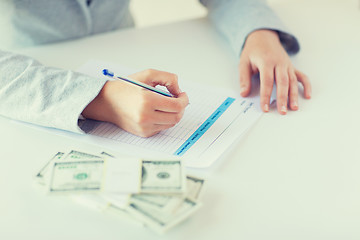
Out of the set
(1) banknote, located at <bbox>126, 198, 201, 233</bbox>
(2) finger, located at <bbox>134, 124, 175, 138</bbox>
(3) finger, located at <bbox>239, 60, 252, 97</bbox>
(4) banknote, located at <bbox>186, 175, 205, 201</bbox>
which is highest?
(3) finger, located at <bbox>239, 60, 252, 97</bbox>

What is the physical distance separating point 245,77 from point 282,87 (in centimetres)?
9

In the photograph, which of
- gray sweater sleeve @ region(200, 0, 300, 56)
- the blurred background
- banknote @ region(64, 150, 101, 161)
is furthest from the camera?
the blurred background

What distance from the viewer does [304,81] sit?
35.1 inches

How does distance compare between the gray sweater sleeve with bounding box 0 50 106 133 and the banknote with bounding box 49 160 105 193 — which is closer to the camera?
the banknote with bounding box 49 160 105 193

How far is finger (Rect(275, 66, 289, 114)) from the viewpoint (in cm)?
83

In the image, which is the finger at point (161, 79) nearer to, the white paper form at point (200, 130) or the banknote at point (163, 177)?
the white paper form at point (200, 130)

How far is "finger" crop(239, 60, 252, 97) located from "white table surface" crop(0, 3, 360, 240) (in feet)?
0.08

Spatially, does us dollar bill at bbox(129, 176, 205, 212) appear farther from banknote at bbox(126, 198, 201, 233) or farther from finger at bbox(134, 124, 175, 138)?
finger at bbox(134, 124, 175, 138)

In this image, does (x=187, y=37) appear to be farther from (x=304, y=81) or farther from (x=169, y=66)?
(x=304, y=81)

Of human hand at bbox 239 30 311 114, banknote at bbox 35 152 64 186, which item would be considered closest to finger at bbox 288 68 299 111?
human hand at bbox 239 30 311 114

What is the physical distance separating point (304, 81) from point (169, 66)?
306 mm

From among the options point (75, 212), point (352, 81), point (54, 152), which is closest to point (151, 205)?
point (75, 212)

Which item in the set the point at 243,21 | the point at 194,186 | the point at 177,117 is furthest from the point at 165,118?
the point at 243,21

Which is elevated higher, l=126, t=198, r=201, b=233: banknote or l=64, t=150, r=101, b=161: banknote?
l=126, t=198, r=201, b=233: banknote
